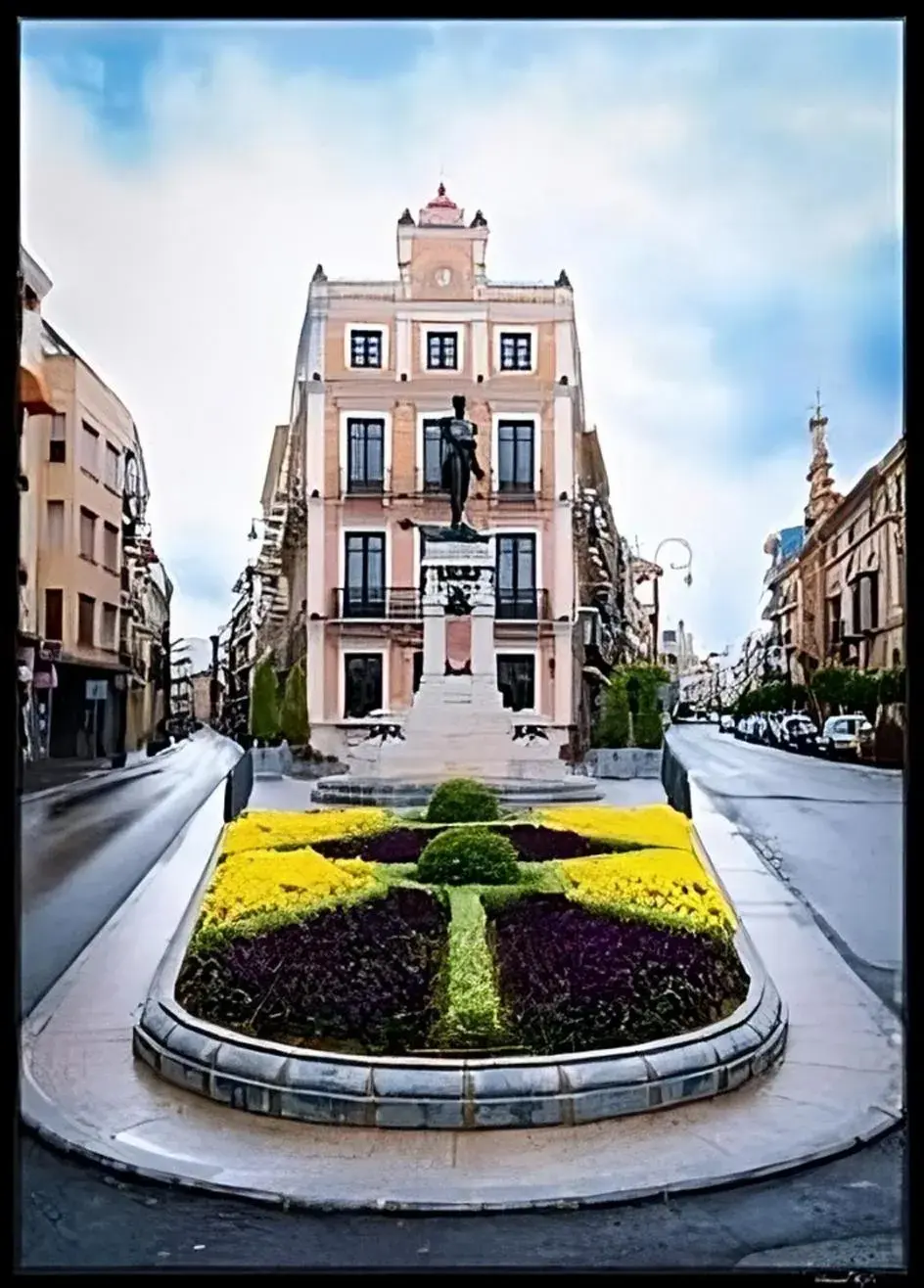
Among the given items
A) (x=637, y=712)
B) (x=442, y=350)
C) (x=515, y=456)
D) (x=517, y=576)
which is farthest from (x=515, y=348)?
(x=637, y=712)

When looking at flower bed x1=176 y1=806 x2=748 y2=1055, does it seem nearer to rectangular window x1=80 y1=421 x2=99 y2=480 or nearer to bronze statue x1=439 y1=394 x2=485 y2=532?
bronze statue x1=439 y1=394 x2=485 y2=532

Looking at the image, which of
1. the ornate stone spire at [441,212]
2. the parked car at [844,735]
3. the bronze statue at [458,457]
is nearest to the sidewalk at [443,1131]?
the parked car at [844,735]

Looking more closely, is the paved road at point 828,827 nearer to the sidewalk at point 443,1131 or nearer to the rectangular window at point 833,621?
the sidewalk at point 443,1131

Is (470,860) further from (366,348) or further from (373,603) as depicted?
(366,348)

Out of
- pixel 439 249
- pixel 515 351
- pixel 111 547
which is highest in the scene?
pixel 439 249

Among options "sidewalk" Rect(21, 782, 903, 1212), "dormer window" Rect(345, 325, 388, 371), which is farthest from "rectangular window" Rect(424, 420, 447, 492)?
"sidewalk" Rect(21, 782, 903, 1212)

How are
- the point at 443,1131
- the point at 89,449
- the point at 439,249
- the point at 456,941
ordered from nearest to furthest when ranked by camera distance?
the point at 443,1131, the point at 89,449, the point at 456,941, the point at 439,249
